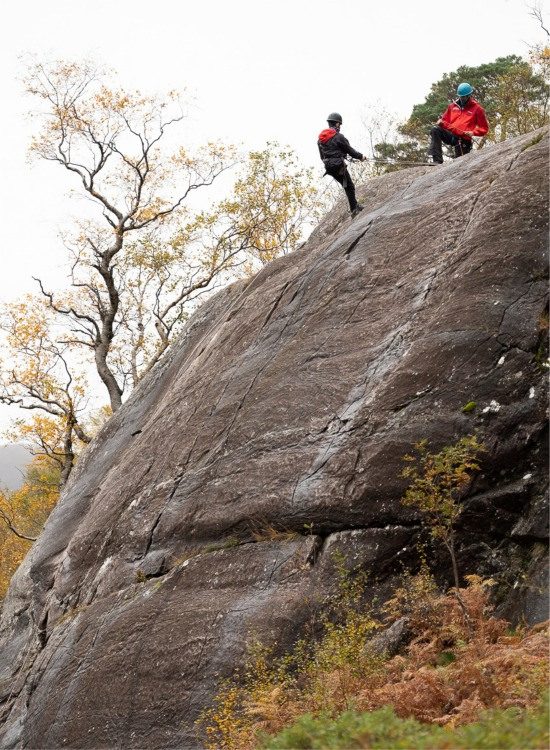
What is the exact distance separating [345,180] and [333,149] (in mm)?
661

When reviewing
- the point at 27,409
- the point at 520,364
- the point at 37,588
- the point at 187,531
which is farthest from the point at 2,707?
the point at 27,409

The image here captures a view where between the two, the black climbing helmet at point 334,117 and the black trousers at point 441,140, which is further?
the black trousers at point 441,140

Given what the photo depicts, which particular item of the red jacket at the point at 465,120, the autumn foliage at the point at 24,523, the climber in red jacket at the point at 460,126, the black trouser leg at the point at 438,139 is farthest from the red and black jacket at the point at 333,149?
the autumn foliage at the point at 24,523

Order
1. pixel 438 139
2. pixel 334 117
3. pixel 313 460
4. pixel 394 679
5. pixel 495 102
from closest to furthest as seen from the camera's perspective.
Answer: pixel 394 679 → pixel 313 460 → pixel 334 117 → pixel 438 139 → pixel 495 102

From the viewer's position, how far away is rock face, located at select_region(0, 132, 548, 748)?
11.2 meters

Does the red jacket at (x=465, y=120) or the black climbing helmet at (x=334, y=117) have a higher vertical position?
the black climbing helmet at (x=334, y=117)

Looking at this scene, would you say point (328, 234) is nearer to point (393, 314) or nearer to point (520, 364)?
point (393, 314)

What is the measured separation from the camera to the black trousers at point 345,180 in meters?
16.0

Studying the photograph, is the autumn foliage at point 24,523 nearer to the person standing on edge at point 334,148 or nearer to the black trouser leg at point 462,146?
the person standing on edge at point 334,148

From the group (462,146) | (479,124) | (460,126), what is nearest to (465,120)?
(460,126)

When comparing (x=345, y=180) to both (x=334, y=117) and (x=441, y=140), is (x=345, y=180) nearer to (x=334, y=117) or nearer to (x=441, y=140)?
(x=334, y=117)

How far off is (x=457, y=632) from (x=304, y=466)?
3.46m

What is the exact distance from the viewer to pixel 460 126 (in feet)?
55.8

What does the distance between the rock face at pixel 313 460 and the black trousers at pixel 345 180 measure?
68 cm
